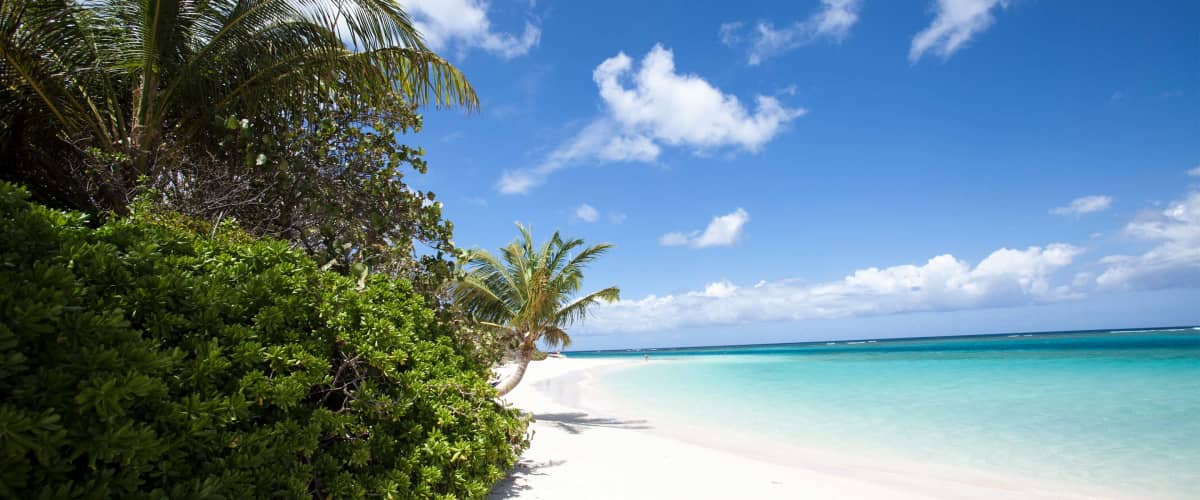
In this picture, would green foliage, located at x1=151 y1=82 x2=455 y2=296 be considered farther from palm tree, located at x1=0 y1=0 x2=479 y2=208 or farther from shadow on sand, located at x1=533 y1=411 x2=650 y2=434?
shadow on sand, located at x1=533 y1=411 x2=650 y2=434

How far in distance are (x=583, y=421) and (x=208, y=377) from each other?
29.3 feet

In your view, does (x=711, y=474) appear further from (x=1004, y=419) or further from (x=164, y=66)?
(x=1004, y=419)

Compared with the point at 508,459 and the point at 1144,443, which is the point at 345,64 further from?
the point at 1144,443

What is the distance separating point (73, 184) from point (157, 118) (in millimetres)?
1203

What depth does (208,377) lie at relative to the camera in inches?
81.4

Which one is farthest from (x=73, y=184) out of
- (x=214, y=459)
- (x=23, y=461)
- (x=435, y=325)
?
(x=23, y=461)

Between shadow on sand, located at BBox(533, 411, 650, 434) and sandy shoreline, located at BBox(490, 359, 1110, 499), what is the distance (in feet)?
1.98

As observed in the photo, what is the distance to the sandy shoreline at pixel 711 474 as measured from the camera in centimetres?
493

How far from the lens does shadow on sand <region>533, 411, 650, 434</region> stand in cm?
943

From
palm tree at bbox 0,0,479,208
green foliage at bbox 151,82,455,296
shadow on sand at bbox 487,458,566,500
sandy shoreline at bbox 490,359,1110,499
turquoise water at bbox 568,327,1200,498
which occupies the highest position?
palm tree at bbox 0,0,479,208

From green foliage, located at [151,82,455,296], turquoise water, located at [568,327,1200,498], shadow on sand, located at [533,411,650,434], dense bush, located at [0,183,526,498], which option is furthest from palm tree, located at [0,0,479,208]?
turquoise water, located at [568,327,1200,498]

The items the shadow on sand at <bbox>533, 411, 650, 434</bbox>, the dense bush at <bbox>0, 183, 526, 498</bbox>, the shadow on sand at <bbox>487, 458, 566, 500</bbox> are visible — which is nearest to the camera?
the dense bush at <bbox>0, 183, 526, 498</bbox>

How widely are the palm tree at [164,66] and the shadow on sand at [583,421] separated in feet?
20.7

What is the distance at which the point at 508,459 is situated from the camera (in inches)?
168
